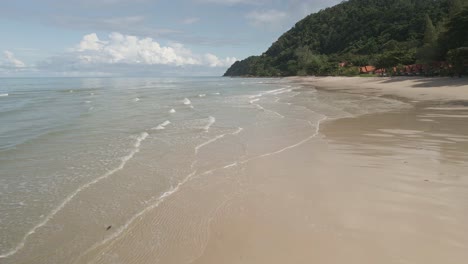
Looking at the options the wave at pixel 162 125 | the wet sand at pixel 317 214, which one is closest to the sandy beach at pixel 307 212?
the wet sand at pixel 317 214

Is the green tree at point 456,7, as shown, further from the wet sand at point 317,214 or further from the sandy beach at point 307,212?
the wet sand at point 317,214

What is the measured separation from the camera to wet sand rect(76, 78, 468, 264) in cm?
470

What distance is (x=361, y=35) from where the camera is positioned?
467 ft

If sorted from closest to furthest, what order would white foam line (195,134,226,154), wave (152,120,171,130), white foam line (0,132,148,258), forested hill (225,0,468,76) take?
white foam line (0,132,148,258) → white foam line (195,134,226,154) → wave (152,120,171,130) → forested hill (225,0,468,76)

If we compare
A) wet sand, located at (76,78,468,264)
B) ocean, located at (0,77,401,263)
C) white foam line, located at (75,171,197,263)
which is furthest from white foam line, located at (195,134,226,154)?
white foam line, located at (75,171,197,263)

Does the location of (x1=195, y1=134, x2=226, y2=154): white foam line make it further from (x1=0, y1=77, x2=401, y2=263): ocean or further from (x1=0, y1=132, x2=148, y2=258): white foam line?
(x1=0, y1=132, x2=148, y2=258): white foam line

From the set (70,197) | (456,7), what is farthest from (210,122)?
(456,7)

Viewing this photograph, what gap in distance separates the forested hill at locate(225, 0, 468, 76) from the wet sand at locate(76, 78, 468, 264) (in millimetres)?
62552

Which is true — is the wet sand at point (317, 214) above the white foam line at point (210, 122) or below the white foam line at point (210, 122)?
above

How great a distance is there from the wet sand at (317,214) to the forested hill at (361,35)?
6255cm

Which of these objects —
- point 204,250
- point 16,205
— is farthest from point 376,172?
point 16,205

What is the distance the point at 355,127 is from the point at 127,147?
405 inches

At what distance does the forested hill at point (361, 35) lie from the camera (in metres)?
97.9

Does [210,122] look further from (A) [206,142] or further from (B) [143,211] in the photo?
(B) [143,211]
